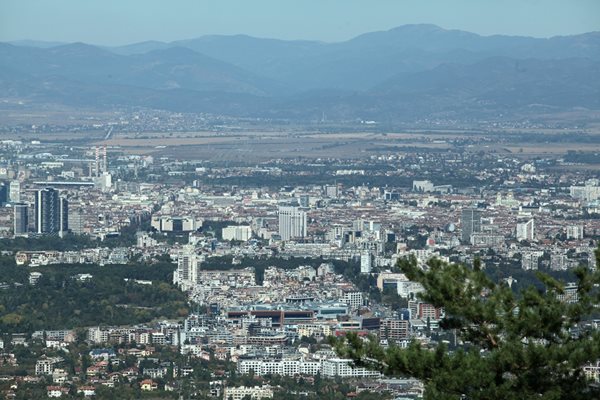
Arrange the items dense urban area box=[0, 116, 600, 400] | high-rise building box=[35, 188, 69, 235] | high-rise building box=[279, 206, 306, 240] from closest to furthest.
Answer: dense urban area box=[0, 116, 600, 400] → high-rise building box=[279, 206, 306, 240] → high-rise building box=[35, 188, 69, 235]

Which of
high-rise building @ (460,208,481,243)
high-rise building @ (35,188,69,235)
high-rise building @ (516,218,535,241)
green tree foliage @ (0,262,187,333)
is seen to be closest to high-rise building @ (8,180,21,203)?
high-rise building @ (35,188,69,235)

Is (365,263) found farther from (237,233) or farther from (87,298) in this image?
(237,233)

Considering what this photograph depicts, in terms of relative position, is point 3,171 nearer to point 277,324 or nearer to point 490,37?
point 277,324

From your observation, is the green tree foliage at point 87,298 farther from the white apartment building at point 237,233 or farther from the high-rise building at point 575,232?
the high-rise building at point 575,232

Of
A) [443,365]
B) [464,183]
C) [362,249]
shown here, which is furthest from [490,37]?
[443,365]

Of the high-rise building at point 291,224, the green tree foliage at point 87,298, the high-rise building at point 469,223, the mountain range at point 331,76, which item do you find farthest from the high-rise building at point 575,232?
the mountain range at point 331,76

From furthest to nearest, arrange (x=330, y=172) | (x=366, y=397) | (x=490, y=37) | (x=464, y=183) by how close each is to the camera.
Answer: (x=490, y=37) < (x=330, y=172) < (x=464, y=183) < (x=366, y=397)

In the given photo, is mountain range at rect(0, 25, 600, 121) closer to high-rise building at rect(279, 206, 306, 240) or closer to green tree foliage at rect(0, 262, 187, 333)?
high-rise building at rect(279, 206, 306, 240)
